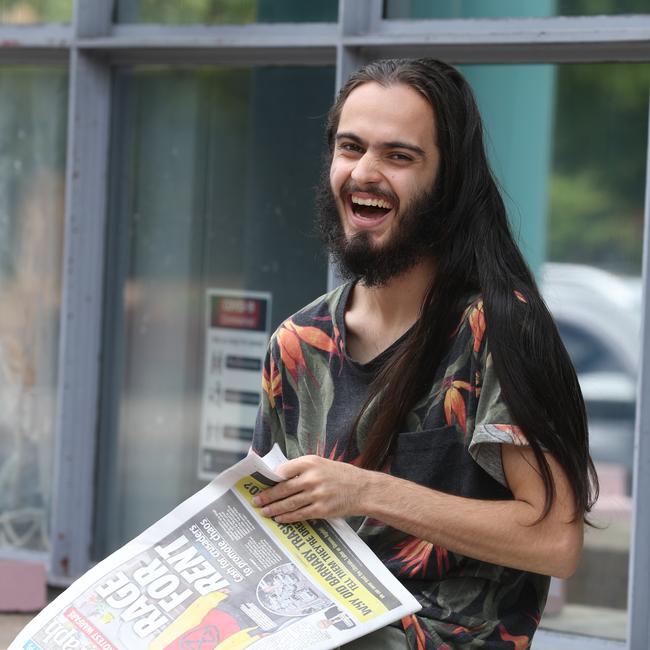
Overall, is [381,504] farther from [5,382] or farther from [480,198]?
[5,382]

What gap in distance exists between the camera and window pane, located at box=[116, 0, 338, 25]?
4.43 meters

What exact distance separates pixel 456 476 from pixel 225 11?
2568 mm

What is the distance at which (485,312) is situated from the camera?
96.5 inches

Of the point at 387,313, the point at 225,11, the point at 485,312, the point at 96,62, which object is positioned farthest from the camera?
the point at 96,62

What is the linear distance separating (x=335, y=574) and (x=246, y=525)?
0.64 feet

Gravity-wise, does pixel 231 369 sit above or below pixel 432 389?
below

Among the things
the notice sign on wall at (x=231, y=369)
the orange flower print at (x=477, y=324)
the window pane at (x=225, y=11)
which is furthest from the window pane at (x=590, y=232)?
the orange flower print at (x=477, y=324)

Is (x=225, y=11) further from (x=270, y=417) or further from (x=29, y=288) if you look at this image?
(x=270, y=417)

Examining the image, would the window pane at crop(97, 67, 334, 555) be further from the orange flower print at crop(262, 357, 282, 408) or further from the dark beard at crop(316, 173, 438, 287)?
the dark beard at crop(316, 173, 438, 287)

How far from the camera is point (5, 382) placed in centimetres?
505

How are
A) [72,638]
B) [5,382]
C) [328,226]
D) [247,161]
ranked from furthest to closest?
[5,382] → [247,161] → [328,226] → [72,638]

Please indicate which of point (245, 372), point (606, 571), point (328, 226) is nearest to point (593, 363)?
point (606, 571)

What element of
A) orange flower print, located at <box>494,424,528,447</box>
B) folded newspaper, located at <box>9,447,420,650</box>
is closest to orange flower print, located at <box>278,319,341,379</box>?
folded newspaper, located at <box>9,447,420,650</box>

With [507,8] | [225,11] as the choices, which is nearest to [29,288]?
[225,11]
